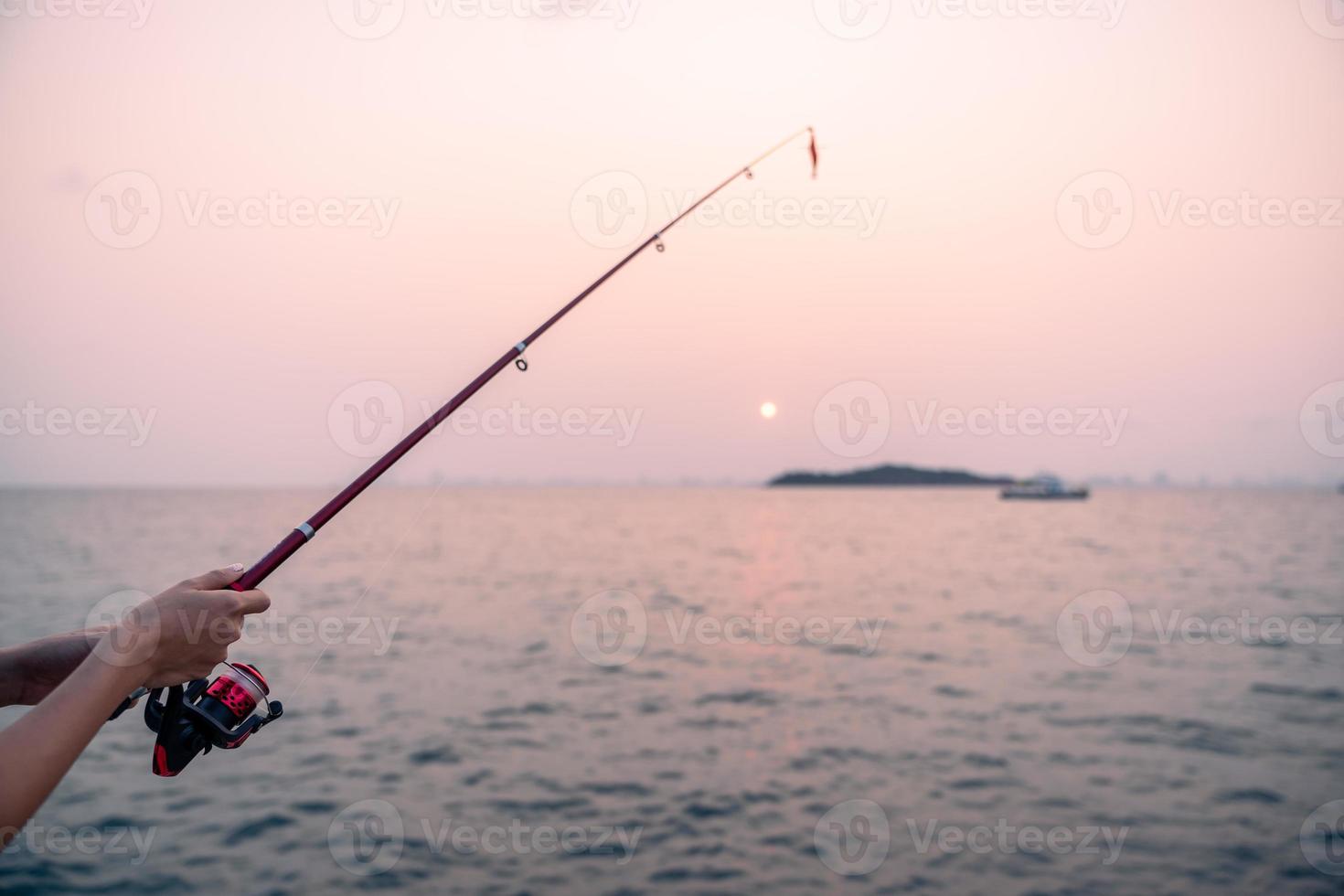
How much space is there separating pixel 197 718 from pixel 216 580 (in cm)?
74

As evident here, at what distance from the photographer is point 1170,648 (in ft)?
→ 64.4

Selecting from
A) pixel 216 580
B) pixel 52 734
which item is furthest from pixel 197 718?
pixel 52 734

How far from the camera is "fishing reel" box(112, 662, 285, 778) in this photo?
274cm

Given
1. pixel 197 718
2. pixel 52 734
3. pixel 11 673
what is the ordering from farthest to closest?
pixel 197 718 → pixel 11 673 → pixel 52 734

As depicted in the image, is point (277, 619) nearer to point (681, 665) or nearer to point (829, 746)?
point (681, 665)

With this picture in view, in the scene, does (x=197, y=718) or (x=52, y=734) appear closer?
(x=52, y=734)

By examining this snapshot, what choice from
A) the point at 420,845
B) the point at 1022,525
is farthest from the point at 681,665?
the point at 1022,525

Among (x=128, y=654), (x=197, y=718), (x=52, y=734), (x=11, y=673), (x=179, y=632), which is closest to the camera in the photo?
(x=52, y=734)

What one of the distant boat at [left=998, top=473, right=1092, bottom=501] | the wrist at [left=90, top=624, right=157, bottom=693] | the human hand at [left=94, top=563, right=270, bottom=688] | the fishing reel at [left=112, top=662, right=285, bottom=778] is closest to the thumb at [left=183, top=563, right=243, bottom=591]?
the human hand at [left=94, top=563, right=270, bottom=688]

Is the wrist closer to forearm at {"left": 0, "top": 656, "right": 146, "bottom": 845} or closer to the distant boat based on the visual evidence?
forearm at {"left": 0, "top": 656, "right": 146, "bottom": 845}

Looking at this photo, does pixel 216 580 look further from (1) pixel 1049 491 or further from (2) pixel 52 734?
(1) pixel 1049 491

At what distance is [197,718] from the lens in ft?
9.12

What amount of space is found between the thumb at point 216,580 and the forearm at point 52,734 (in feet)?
0.95

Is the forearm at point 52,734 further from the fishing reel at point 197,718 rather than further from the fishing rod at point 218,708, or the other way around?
the fishing reel at point 197,718
